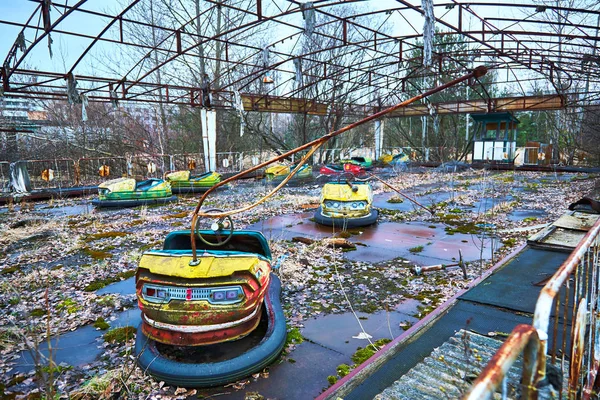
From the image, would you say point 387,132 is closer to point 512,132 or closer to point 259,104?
point 512,132

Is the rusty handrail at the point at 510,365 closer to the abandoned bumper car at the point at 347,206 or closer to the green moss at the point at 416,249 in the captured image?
the green moss at the point at 416,249

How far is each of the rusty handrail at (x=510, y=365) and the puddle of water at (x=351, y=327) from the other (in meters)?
1.82

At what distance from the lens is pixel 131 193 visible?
8961mm

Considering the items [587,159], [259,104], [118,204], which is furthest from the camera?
[587,159]

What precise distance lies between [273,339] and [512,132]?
18438 millimetres

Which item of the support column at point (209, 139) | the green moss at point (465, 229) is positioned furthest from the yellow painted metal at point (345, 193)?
the support column at point (209, 139)

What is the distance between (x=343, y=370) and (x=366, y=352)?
0.25m

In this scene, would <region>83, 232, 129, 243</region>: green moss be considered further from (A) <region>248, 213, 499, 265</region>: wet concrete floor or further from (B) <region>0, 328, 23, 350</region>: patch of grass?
(B) <region>0, 328, 23, 350</region>: patch of grass

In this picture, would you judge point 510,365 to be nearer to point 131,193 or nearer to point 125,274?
point 125,274

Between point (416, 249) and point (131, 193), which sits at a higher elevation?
point (131, 193)

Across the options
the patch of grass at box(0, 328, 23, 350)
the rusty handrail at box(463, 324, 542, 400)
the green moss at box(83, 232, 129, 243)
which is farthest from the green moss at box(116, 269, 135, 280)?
the rusty handrail at box(463, 324, 542, 400)

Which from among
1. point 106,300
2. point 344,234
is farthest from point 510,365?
point 344,234

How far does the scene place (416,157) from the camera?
2303cm

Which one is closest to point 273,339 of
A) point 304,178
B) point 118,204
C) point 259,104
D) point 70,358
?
point 70,358
